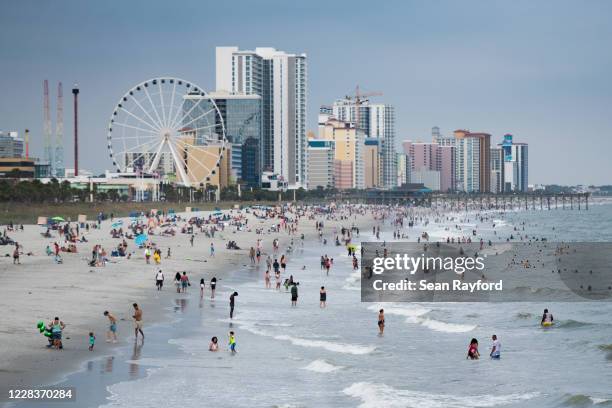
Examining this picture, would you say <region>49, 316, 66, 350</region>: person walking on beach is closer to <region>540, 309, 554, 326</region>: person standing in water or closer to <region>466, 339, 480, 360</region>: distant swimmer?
<region>466, 339, 480, 360</region>: distant swimmer

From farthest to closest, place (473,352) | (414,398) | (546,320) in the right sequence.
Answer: (546,320) < (473,352) < (414,398)

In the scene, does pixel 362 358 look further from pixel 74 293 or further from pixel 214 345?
pixel 74 293

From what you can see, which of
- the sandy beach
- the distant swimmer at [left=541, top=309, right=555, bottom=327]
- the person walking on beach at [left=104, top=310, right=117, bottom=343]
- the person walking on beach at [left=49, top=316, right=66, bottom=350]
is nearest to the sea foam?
the sandy beach

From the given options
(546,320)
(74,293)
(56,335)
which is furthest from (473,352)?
(74,293)

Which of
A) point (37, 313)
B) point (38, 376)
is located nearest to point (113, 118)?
A: point (37, 313)

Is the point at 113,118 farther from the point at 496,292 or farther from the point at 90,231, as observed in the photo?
the point at 496,292

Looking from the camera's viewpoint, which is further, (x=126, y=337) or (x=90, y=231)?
(x=90, y=231)

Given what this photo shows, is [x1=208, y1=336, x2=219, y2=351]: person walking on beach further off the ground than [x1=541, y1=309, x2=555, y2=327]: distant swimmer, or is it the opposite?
[x1=208, y1=336, x2=219, y2=351]: person walking on beach
